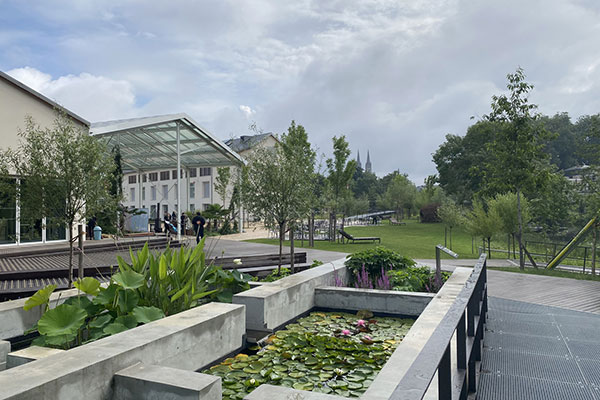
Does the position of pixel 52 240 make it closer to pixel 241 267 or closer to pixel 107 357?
pixel 241 267

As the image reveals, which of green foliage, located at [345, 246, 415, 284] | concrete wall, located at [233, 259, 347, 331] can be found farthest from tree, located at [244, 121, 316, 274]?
concrete wall, located at [233, 259, 347, 331]

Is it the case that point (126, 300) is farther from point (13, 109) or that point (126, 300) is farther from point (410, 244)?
point (410, 244)

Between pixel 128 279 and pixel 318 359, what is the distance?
2149mm

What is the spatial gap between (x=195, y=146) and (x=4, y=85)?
10.2 meters

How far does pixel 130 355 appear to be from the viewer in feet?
10.9

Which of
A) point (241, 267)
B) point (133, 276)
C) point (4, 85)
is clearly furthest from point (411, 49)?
point (4, 85)

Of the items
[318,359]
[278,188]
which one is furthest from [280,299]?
[278,188]

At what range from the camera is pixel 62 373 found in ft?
9.14

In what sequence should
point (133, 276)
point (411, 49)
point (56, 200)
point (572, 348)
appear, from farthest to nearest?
point (411, 49), point (56, 200), point (572, 348), point (133, 276)

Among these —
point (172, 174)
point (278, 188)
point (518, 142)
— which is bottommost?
point (278, 188)

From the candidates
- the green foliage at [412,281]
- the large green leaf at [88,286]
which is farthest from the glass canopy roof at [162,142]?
the large green leaf at [88,286]

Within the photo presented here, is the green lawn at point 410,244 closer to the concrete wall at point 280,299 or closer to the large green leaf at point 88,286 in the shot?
the concrete wall at point 280,299

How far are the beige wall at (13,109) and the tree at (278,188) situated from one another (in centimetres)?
890

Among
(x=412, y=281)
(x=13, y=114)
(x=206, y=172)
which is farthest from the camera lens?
(x=206, y=172)
